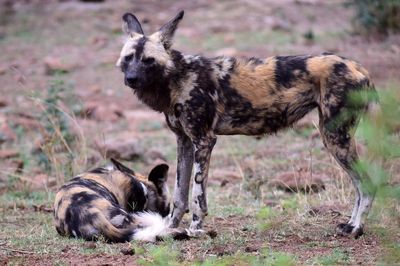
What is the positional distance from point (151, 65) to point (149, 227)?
99 cm


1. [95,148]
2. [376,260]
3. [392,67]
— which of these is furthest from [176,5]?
[376,260]

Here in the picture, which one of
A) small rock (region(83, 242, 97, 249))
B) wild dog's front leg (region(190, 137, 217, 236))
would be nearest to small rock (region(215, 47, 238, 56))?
wild dog's front leg (region(190, 137, 217, 236))

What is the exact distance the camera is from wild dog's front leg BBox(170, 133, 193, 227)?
18.5 ft

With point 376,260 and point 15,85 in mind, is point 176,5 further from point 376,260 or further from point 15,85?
point 376,260

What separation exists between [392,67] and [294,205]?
5.43 m

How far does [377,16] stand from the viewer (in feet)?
44.9

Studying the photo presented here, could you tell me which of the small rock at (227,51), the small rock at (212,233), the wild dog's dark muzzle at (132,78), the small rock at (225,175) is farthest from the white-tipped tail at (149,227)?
the small rock at (227,51)

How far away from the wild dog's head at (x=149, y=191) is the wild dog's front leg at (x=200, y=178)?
0.69m

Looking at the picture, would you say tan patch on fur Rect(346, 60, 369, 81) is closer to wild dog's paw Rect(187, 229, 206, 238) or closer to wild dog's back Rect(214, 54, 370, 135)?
wild dog's back Rect(214, 54, 370, 135)

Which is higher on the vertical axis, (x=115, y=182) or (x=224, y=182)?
(x=115, y=182)

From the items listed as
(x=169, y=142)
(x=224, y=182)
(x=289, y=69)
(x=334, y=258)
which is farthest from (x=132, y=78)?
(x=169, y=142)

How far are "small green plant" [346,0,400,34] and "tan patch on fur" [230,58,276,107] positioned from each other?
827cm

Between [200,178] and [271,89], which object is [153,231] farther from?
[271,89]

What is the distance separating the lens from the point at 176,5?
60.5 feet
